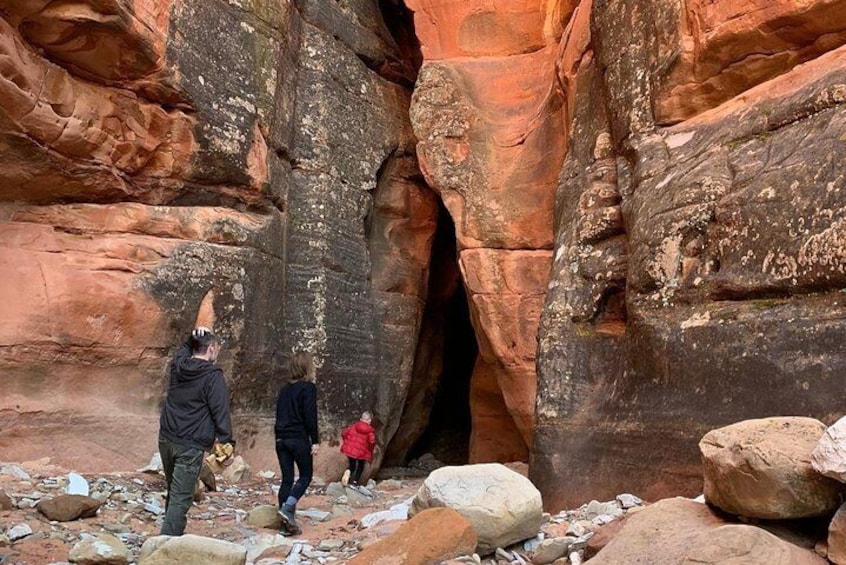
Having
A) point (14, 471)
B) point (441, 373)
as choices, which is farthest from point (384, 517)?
point (441, 373)

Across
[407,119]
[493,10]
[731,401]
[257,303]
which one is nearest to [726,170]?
[731,401]

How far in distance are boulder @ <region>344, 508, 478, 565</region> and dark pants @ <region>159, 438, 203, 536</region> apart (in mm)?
1324

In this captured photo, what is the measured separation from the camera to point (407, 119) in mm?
15398

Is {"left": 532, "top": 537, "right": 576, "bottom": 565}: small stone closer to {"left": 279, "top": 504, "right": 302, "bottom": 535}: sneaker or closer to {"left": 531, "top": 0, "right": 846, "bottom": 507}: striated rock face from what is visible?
{"left": 531, "top": 0, "right": 846, "bottom": 507}: striated rock face

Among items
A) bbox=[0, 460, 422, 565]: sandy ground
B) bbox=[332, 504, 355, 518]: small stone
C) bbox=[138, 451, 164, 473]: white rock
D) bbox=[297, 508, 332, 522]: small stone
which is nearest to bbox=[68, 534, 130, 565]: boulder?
bbox=[0, 460, 422, 565]: sandy ground

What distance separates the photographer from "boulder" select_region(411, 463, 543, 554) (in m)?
4.95

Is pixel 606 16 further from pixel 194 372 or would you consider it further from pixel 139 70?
pixel 194 372

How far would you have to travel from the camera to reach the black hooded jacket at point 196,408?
202 inches

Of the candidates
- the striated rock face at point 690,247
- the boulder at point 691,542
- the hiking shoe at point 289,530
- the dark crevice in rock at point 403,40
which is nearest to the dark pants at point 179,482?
the hiking shoe at point 289,530

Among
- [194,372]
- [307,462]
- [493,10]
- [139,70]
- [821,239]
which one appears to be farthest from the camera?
[493,10]

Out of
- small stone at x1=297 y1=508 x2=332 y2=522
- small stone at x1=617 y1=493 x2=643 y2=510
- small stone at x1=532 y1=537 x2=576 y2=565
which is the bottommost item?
small stone at x1=297 y1=508 x2=332 y2=522

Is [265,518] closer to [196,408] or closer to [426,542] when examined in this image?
[196,408]

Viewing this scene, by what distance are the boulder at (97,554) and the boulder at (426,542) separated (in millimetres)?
1548

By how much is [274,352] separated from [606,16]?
690 cm
